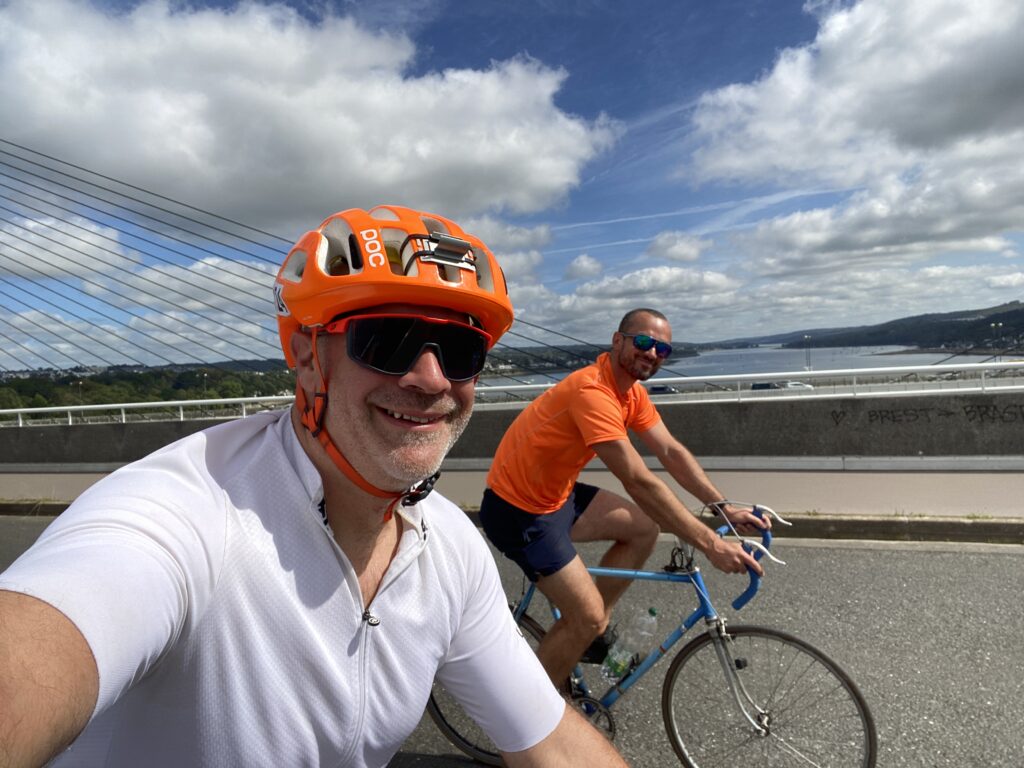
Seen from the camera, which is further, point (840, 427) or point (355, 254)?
point (840, 427)

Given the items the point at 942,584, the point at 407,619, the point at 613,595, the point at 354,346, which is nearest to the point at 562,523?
the point at 613,595

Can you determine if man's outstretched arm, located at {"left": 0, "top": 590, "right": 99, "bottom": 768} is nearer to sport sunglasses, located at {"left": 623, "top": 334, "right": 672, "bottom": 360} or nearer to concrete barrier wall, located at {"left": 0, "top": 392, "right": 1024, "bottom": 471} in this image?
sport sunglasses, located at {"left": 623, "top": 334, "right": 672, "bottom": 360}

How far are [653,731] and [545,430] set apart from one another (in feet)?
5.31

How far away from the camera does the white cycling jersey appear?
3.76 feet

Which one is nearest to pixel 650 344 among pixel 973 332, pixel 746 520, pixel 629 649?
pixel 746 520

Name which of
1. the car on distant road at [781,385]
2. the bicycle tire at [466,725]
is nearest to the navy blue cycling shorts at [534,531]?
the bicycle tire at [466,725]

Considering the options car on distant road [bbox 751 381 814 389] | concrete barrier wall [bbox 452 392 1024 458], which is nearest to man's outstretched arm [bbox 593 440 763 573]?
concrete barrier wall [bbox 452 392 1024 458]

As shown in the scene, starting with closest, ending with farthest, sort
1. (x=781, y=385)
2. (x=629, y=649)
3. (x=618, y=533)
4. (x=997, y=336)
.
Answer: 1. (x=629, y=649)
2. (x=618, y=533)
3. (x=997, y=336)
4. (x=781, y=385)

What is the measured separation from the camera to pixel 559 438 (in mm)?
3602

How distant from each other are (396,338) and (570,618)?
224 cm

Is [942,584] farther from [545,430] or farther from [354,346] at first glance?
[354,346]

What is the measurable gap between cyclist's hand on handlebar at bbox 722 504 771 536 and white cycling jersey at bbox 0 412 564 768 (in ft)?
6.54

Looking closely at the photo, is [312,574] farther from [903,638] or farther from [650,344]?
[903,638]

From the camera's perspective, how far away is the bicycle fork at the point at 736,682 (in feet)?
10.1
